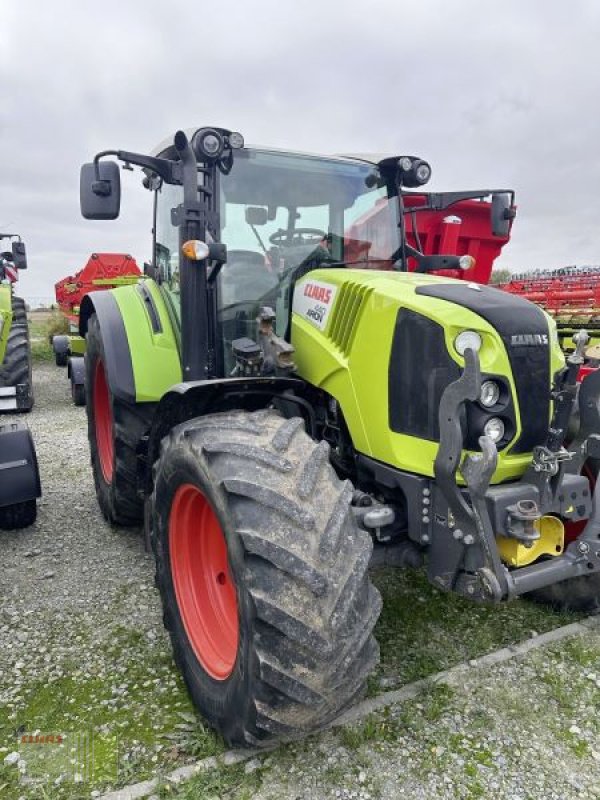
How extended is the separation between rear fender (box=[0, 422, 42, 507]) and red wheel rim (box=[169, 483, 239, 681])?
66.3 inches

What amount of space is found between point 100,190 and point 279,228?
0.91m

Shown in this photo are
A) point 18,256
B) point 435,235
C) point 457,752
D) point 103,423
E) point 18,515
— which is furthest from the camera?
point 18,256

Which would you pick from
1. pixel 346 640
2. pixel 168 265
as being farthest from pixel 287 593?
pixel 168 265

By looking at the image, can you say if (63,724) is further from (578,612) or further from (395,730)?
(578,612)

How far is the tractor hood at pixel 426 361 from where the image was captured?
7.66 feet

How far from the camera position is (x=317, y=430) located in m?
3.03

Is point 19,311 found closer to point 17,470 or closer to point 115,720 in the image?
point 17,470

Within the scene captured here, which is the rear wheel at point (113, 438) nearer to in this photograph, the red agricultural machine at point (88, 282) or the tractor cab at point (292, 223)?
the tractor cab at point (292, 223)

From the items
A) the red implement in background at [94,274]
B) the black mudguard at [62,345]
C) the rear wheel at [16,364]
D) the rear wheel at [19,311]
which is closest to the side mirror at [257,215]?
the rear wheel at [16,364]

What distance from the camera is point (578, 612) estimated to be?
320 cm

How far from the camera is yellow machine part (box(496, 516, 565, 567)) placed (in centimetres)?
231

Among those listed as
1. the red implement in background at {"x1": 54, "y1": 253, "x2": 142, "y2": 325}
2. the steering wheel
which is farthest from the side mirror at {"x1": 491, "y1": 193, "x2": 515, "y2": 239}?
the red implement in background at {"x1": 54, "y1": 253, "x2": 142, "y2": 325}

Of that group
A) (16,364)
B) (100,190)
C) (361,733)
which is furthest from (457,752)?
(16,364)

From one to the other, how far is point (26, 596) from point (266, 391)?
6.45 feet
